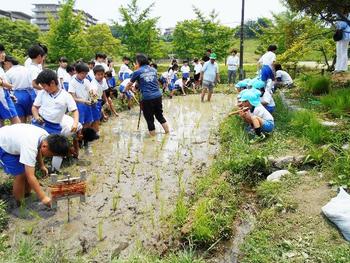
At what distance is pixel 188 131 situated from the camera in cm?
824

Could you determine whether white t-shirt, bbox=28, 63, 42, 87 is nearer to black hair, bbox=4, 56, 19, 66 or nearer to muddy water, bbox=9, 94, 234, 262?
black hair, bbox=4, 56, 19, 66

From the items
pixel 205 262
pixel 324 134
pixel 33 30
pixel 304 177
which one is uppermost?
pixel 33 30

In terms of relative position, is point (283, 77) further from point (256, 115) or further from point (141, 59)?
point (141, 59)

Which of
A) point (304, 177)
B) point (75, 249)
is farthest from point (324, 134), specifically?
point (75, 249)

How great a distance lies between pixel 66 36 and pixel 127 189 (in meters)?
21.0

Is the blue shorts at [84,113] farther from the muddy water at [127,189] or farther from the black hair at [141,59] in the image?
the black hair at [141,59]

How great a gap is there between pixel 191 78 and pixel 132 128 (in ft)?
27.3

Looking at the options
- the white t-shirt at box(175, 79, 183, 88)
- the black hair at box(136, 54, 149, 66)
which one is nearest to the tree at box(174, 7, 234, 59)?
the white t-shirt at box(175, 79, 183, 88)

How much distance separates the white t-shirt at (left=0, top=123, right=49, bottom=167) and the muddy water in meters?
0.74

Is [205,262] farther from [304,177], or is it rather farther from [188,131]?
[188,131]

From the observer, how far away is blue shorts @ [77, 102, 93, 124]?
6.57m

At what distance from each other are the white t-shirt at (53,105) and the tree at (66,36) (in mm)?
19251

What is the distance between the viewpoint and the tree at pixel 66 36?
23.0 metres

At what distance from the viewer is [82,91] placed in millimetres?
6461
